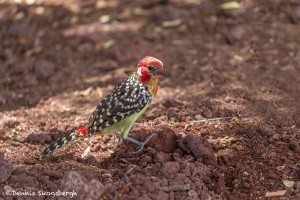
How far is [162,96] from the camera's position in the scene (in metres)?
6.99

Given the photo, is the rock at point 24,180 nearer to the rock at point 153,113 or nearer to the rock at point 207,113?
the rock at point 153,113

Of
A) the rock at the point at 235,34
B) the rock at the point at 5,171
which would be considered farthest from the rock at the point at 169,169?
the rock at the point at 235,34

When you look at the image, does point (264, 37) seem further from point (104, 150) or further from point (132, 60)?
point (104, 150)

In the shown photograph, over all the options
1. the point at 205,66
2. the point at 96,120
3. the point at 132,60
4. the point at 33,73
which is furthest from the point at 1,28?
the point at 96,120

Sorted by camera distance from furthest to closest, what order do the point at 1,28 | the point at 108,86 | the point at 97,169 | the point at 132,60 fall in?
1. the point at 1,28
2. the point at 132,60
3. the point at 108,86
4. the point at 97,169

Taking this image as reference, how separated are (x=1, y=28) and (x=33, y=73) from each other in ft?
6.08

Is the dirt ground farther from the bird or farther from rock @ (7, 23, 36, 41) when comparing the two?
the bird

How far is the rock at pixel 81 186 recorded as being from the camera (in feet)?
14.8

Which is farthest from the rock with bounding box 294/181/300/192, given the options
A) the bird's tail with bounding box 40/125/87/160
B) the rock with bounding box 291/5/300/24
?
the rock with bounding box 291/5/300/24

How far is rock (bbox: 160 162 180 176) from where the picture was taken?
482 centimetres

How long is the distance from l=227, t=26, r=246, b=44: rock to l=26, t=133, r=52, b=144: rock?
3.41 metres

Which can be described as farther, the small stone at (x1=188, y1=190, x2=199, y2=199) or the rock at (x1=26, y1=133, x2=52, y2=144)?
the rock at (x1=26, y1=133, x2=52, y2=144)

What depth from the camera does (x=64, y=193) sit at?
4566mm

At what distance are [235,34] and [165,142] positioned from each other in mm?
3235
